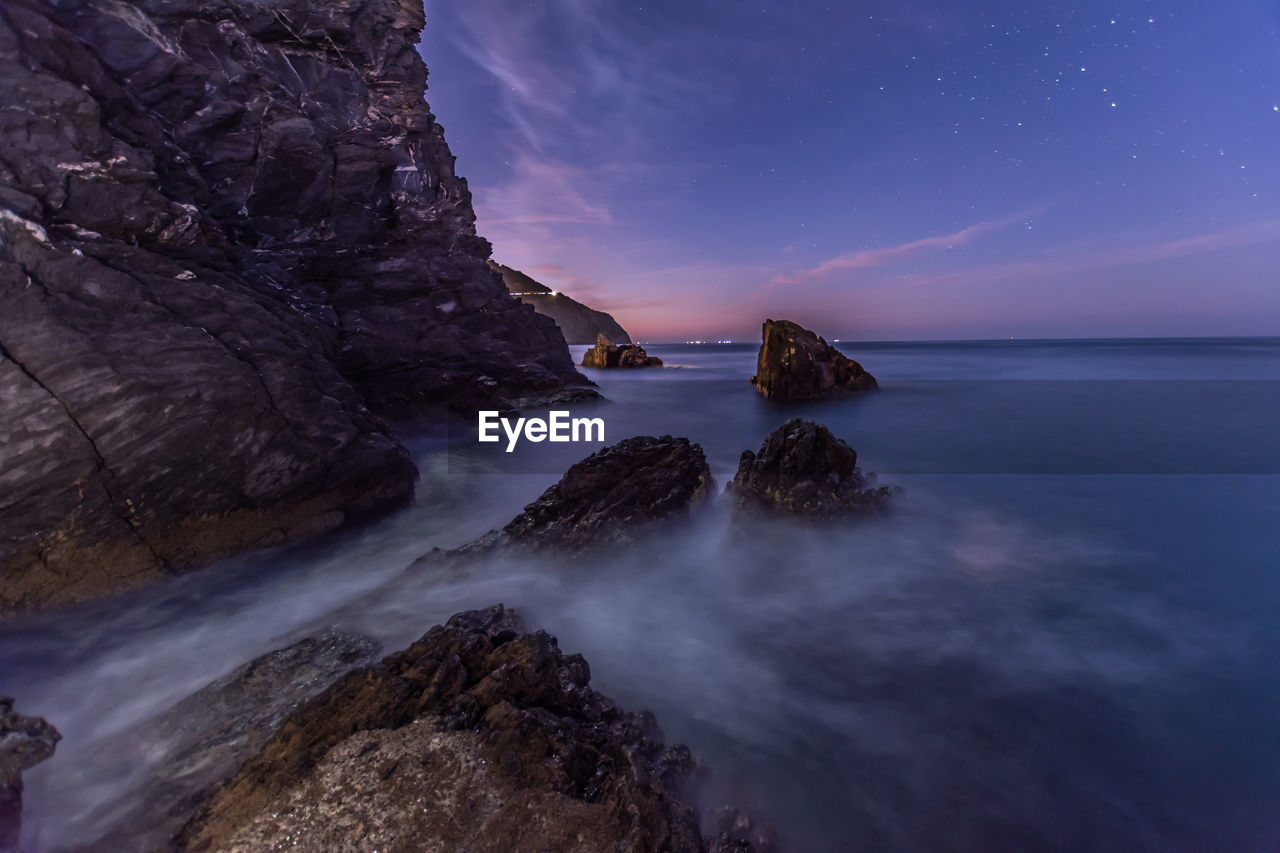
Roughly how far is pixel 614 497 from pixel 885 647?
4349mm

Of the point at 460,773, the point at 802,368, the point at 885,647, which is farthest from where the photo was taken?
the point at 802,368

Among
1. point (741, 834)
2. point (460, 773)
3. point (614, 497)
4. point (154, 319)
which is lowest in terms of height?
point (741, 834)

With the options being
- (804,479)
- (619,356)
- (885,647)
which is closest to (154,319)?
(804,479)

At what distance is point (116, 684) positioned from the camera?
499 centimetres

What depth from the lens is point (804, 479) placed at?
351 inches

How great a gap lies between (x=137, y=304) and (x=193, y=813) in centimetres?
716

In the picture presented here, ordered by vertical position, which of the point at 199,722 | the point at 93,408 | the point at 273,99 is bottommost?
the point at 199,722

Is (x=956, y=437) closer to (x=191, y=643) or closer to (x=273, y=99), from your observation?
(x=191, y=643)

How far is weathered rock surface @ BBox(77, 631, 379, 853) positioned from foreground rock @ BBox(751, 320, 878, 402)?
2389cm

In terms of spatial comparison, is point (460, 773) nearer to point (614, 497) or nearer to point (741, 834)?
point (741, 834)

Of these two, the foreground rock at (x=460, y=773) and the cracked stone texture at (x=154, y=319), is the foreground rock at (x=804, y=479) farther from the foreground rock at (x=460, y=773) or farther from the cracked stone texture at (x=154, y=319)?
the cracked stone texture at (x=154, y=319)

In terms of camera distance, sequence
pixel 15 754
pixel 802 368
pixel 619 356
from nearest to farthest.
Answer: pixel 15 754
pixel 802 368
pixel 619 356

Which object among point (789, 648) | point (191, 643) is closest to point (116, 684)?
point (191, 643)

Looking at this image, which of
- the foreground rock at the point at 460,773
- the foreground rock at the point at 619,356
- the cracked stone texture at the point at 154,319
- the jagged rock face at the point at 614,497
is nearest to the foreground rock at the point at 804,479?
the jagged rock face at the point at 614,497
